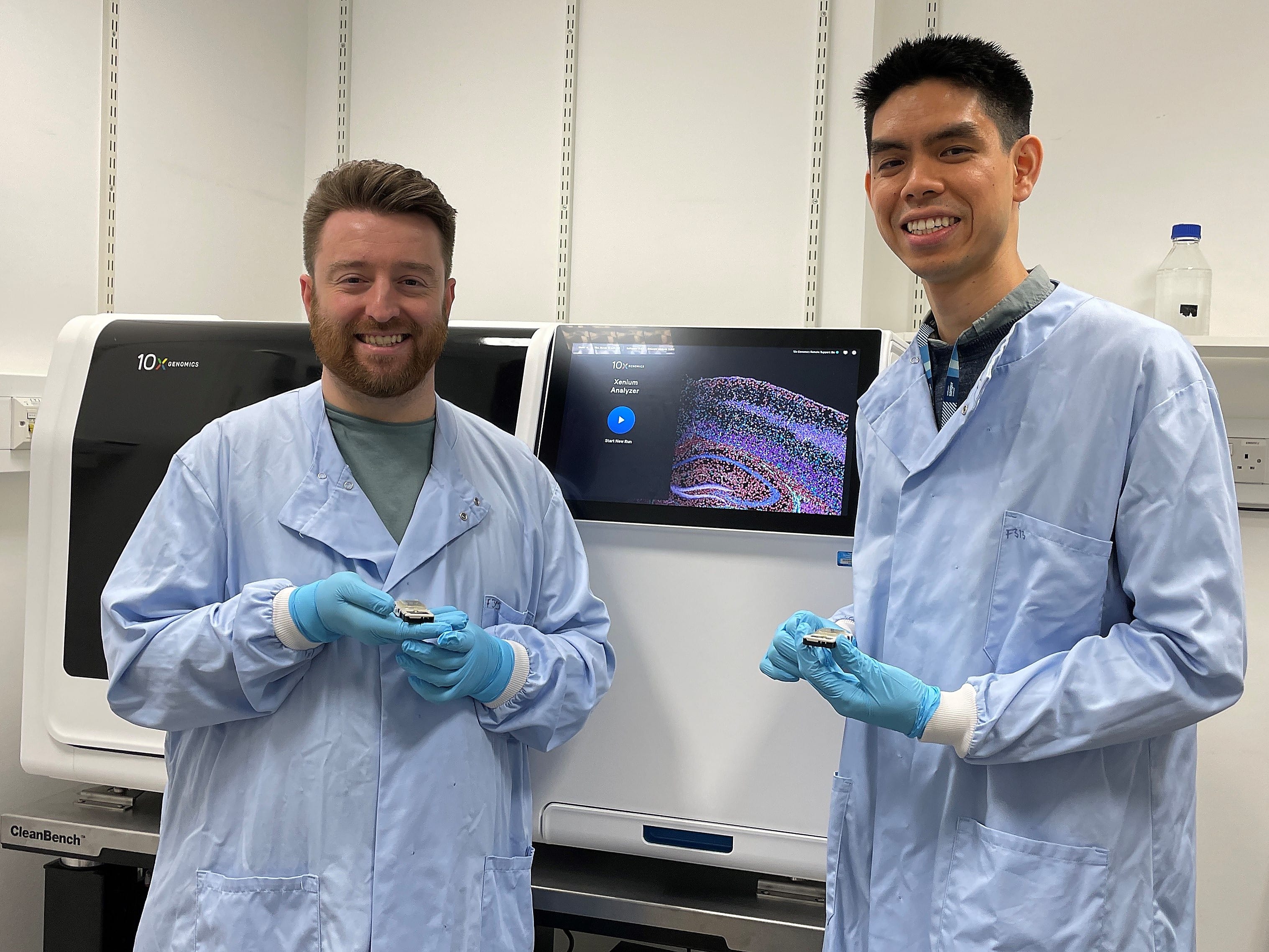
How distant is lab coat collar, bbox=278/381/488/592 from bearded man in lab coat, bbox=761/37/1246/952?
0.46 meters

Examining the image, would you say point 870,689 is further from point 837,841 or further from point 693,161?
point 693,161

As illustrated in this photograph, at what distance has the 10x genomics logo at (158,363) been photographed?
1783 millimetres

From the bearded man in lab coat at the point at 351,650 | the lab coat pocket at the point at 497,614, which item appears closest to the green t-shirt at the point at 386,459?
the bearded man in lab coat at the point at 351,650

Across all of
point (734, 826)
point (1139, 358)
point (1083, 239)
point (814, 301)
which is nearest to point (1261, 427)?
point (1083, 239)

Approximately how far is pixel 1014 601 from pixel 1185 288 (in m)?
1.24

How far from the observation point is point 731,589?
62.7 inches

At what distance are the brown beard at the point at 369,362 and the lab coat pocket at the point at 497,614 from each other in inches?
12.2

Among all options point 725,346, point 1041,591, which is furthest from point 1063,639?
point 725,346

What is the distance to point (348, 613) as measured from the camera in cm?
111

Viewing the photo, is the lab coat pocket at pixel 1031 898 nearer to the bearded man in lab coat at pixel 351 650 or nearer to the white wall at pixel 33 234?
the bearded man in lab coat at pixel 351 650

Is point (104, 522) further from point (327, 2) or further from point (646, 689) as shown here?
point (327, 2)

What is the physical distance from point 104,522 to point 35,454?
0.65ft

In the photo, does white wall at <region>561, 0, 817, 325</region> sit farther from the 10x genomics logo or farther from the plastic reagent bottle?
the 10x genomics logo

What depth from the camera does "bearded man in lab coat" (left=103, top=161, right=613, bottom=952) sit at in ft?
3.79
